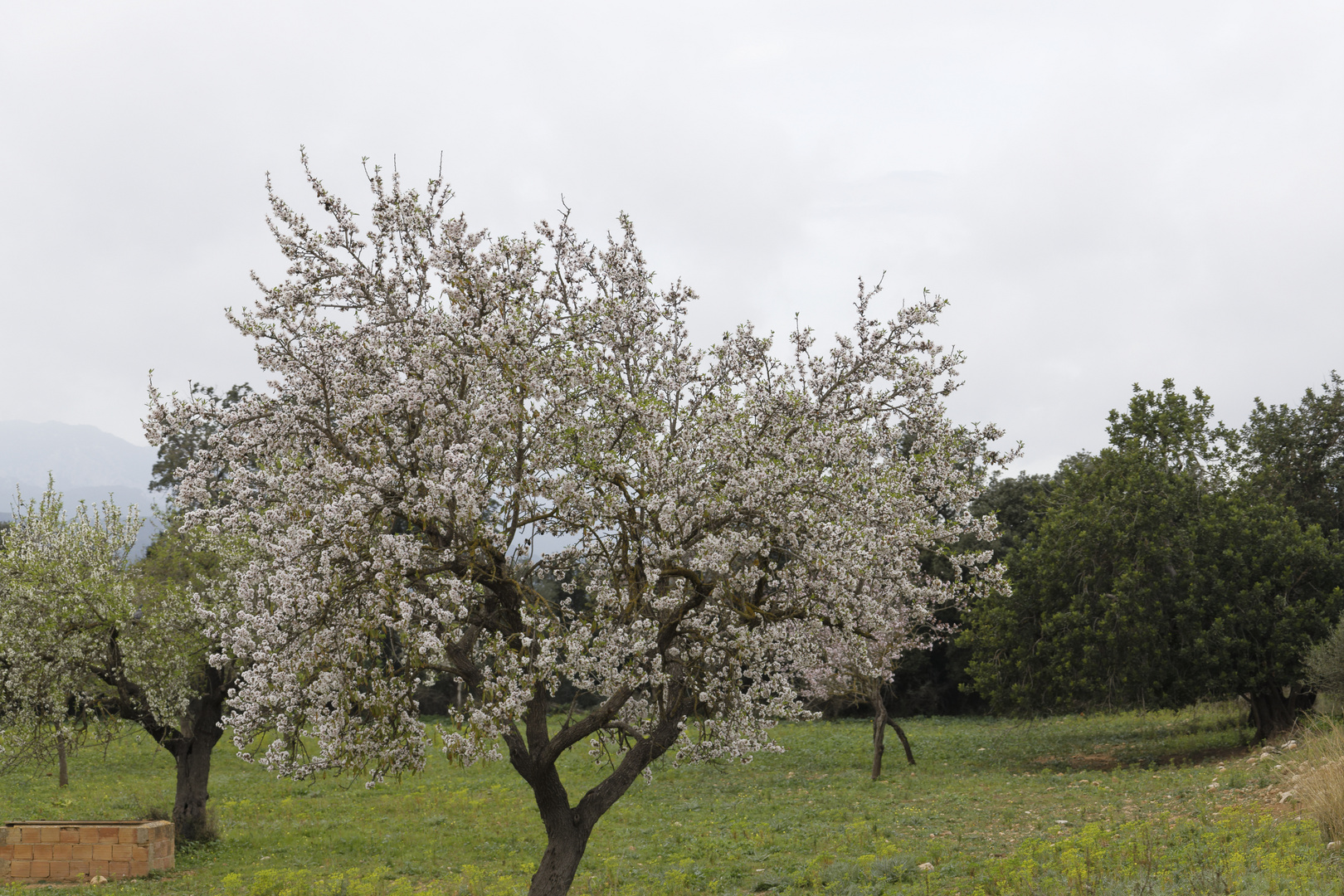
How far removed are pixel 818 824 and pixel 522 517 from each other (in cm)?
1182

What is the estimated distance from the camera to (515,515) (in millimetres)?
9461

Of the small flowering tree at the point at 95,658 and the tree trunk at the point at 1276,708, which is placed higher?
the small flowering tree at the point at 95,658

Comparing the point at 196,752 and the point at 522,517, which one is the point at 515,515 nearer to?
the point at 522,517

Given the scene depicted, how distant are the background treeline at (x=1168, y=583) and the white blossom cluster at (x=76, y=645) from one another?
17.6m

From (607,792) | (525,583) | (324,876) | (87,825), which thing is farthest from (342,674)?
(87,825)

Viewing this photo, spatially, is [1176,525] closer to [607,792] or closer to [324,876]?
[607,792]

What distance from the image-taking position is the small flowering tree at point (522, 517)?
861 centimetres

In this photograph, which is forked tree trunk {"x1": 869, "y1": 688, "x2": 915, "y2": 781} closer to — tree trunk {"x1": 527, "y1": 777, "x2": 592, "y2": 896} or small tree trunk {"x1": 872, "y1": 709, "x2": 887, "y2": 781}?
small tree trunk {"x1": 872, "y1": 709, "x2": 887, "y2": 781}

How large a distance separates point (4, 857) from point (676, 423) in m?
15.1

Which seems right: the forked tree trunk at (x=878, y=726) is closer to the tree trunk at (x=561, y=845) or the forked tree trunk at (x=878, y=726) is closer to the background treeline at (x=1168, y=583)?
the background treeline at (x=1168, y=583)

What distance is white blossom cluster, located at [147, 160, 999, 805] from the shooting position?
8602 millimetres

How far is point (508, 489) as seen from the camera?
31.4 feet

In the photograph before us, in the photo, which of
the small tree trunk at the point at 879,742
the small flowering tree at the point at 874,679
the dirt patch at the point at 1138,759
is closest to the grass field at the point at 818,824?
the dirt patch at the point at 1138,759

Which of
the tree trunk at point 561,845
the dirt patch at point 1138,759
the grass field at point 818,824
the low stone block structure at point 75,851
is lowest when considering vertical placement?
the dirt patch at point 1138,759
